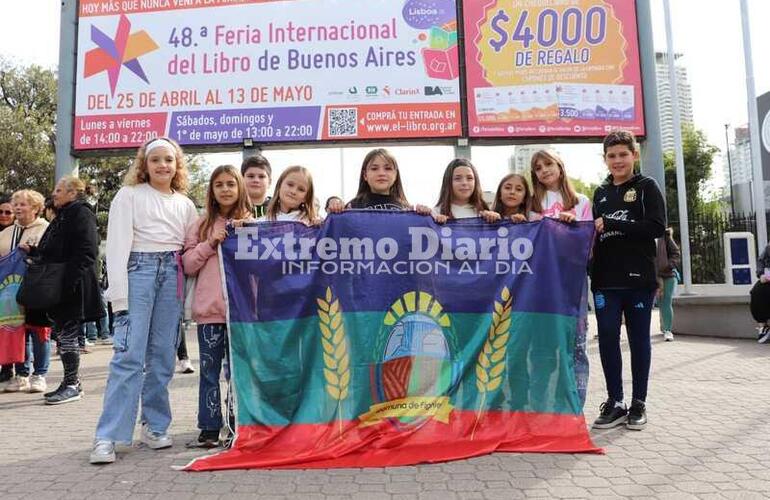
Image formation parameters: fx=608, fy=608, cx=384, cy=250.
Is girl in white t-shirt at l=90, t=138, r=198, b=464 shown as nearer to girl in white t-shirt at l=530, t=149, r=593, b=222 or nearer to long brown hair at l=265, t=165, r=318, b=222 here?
long brown hair at l=265, t=165, r=318, b=222

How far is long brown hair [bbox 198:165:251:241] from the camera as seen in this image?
4000 millimetres

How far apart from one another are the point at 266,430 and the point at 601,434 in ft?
Answer: 7.14

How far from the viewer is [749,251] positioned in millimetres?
11766

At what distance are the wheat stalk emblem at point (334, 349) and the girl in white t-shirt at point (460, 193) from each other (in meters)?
1.00

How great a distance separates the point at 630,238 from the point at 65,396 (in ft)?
16.4

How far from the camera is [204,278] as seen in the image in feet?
12.9

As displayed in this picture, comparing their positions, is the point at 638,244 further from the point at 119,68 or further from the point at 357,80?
the point at 119,68

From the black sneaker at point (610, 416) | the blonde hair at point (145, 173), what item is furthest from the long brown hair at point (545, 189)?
the blonde hair at point (145, 173)

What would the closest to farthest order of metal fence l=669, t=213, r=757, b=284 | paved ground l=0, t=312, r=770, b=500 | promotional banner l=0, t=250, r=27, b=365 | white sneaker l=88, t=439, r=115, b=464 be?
paved ground l=0, t=312, r=770, b=500 → white sneaker l=88, t=439, r=115, b=464 → promotional banner l=0, t=250, r=27, b=365 → metal fence l=669, t=213, r=757, b=284

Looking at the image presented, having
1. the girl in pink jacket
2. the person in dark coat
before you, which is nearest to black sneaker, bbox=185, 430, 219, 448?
the girl in pink jacket

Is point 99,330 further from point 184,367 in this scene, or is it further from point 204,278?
point 204,278

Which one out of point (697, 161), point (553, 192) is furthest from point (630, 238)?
point (697, 161)

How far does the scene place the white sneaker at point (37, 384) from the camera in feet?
19.7

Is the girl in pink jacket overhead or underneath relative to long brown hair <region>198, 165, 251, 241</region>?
underneath
